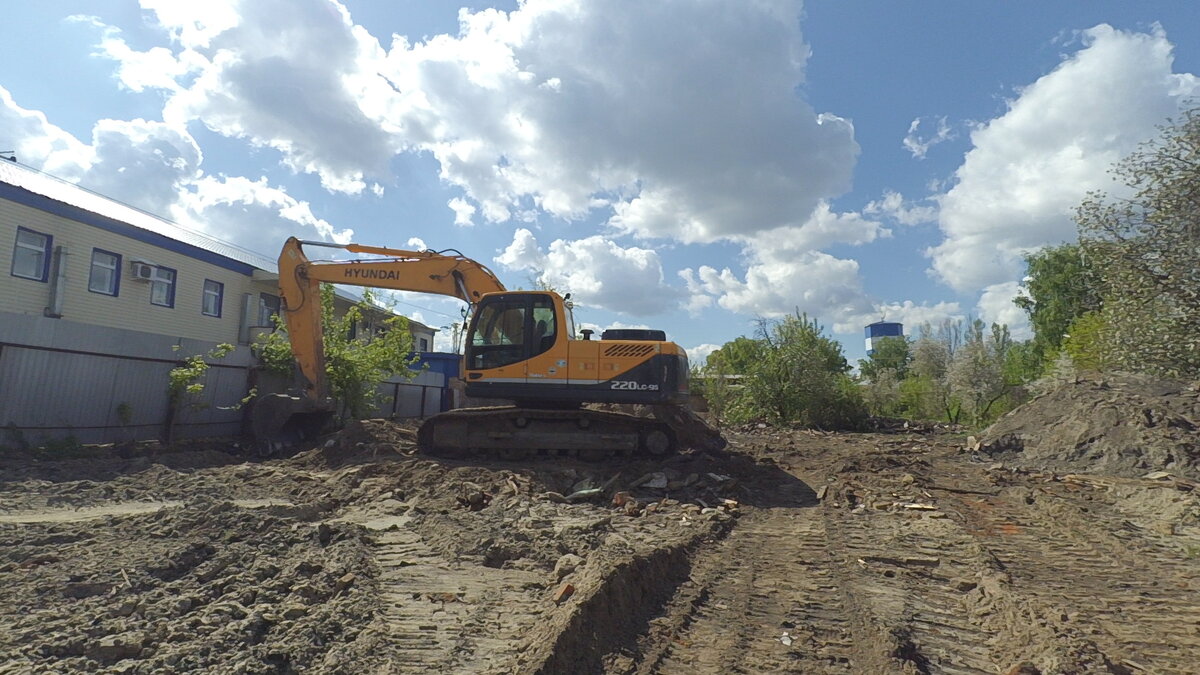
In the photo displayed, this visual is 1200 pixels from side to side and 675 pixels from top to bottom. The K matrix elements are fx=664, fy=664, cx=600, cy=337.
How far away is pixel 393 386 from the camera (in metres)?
19.7

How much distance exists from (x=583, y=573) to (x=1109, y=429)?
10886 mm

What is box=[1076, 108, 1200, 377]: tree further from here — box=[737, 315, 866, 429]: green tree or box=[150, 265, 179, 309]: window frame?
box=[150, 265, 179, 309]: window frame

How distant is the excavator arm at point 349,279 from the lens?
11.9 m

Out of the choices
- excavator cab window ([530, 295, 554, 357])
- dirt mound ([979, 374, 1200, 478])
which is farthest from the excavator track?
dirt mound ([979, 374, 1200, 478])

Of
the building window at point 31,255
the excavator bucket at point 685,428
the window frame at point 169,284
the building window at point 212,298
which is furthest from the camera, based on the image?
the building window at point 212,298

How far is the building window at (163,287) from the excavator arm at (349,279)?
27.0 feet

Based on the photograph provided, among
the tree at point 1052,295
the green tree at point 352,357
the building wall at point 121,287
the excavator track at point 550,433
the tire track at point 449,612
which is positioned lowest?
the tire track at point 449,612

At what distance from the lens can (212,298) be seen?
20.0 meters

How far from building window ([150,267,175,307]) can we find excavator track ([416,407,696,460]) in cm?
1168

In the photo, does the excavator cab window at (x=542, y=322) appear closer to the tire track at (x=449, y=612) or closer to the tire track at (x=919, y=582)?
the tire track at (x=919, y=582)

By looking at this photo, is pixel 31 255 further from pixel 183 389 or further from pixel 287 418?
pixel 287 418

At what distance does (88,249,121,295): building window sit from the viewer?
16.1 m

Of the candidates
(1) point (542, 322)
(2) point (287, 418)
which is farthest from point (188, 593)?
(2) point (287, 418)

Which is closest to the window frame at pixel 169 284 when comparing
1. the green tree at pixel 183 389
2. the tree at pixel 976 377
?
the green tree at pixel 183 389
